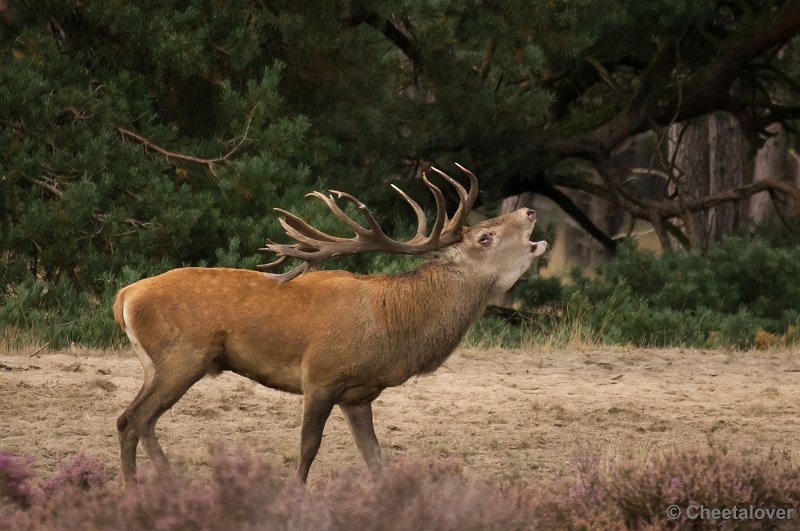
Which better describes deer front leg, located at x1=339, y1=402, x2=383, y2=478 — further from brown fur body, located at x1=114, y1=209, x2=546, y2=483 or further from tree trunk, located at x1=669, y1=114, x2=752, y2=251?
tree trunk, located at x1=669, y1=114, x2=752, y2=251

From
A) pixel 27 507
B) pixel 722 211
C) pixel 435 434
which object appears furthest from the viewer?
pixel 722 211

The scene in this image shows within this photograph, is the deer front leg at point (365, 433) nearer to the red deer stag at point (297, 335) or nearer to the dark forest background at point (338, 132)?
the red deer stag at point (297, 335)

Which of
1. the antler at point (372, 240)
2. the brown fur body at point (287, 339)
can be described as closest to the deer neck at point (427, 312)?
the brown fur body at point (287, 339)

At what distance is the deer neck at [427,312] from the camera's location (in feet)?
23.7

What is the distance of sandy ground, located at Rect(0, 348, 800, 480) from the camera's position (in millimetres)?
8242

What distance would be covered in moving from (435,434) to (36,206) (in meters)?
6.45

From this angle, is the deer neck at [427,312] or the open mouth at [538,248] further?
the open mouth at [538,248]

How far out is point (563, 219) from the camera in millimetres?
41438

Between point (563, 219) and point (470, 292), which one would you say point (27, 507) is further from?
point (563, 219)

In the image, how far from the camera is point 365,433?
7188 millimetres

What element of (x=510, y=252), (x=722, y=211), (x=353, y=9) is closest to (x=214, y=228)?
(x=353, y=9)

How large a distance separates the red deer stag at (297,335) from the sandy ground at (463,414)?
1.68ft

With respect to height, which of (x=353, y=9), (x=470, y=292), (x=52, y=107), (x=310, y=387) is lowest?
(x=310, y=387)

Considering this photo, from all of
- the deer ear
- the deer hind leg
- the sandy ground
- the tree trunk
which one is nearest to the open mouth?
the deer ear
